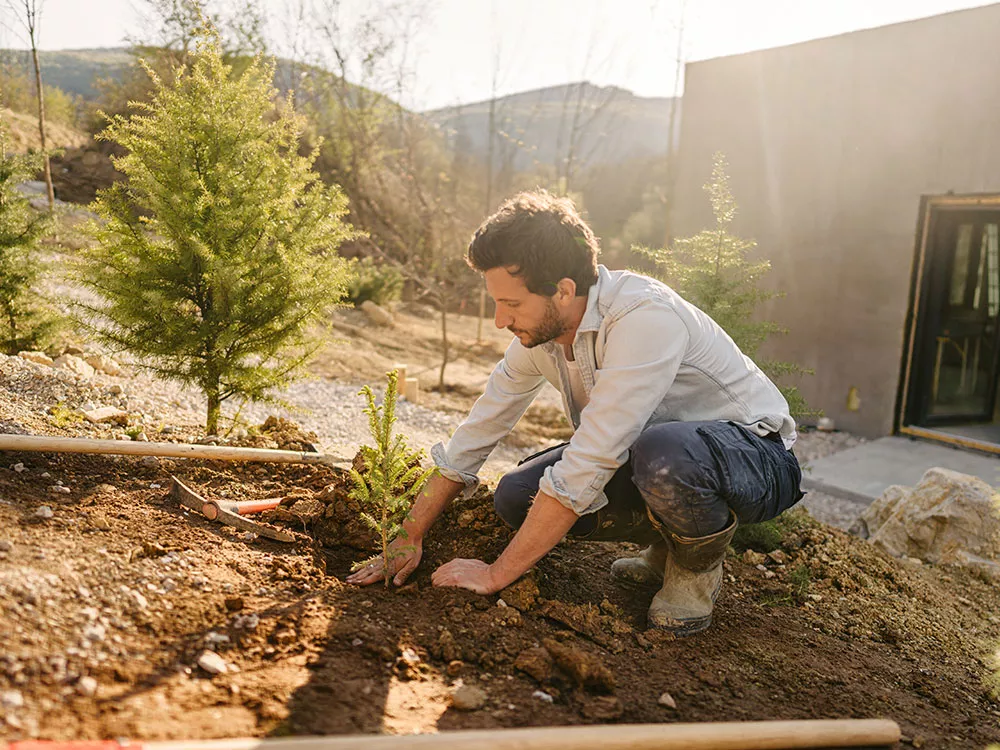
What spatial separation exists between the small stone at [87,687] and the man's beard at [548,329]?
1.54 m

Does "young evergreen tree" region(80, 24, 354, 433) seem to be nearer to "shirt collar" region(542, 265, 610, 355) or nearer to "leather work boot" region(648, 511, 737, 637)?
"shirt collar" region(542, 265, 610, 355)

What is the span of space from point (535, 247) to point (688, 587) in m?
1.32

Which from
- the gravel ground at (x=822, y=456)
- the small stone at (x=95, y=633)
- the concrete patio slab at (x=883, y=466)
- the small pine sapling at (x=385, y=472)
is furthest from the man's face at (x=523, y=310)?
the concrete patio slab at (x=883, y=466)

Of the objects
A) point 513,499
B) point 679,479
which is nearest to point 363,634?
point 513,499

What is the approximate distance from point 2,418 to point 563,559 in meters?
2.63

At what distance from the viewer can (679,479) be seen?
95.3 inches

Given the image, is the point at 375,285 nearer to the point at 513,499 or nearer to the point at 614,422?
the point at 513,499

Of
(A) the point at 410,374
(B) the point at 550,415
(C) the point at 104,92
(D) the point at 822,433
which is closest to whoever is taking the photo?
(D) the point at 822,433

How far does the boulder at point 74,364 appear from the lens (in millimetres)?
5301

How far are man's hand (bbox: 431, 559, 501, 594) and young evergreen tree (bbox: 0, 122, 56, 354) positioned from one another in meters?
4.38

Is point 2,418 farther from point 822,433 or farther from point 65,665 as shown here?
point 822,433

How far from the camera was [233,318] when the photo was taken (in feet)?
12.9

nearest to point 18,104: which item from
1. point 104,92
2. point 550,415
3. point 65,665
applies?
point 104,92

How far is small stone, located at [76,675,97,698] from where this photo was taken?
1.67 meters
